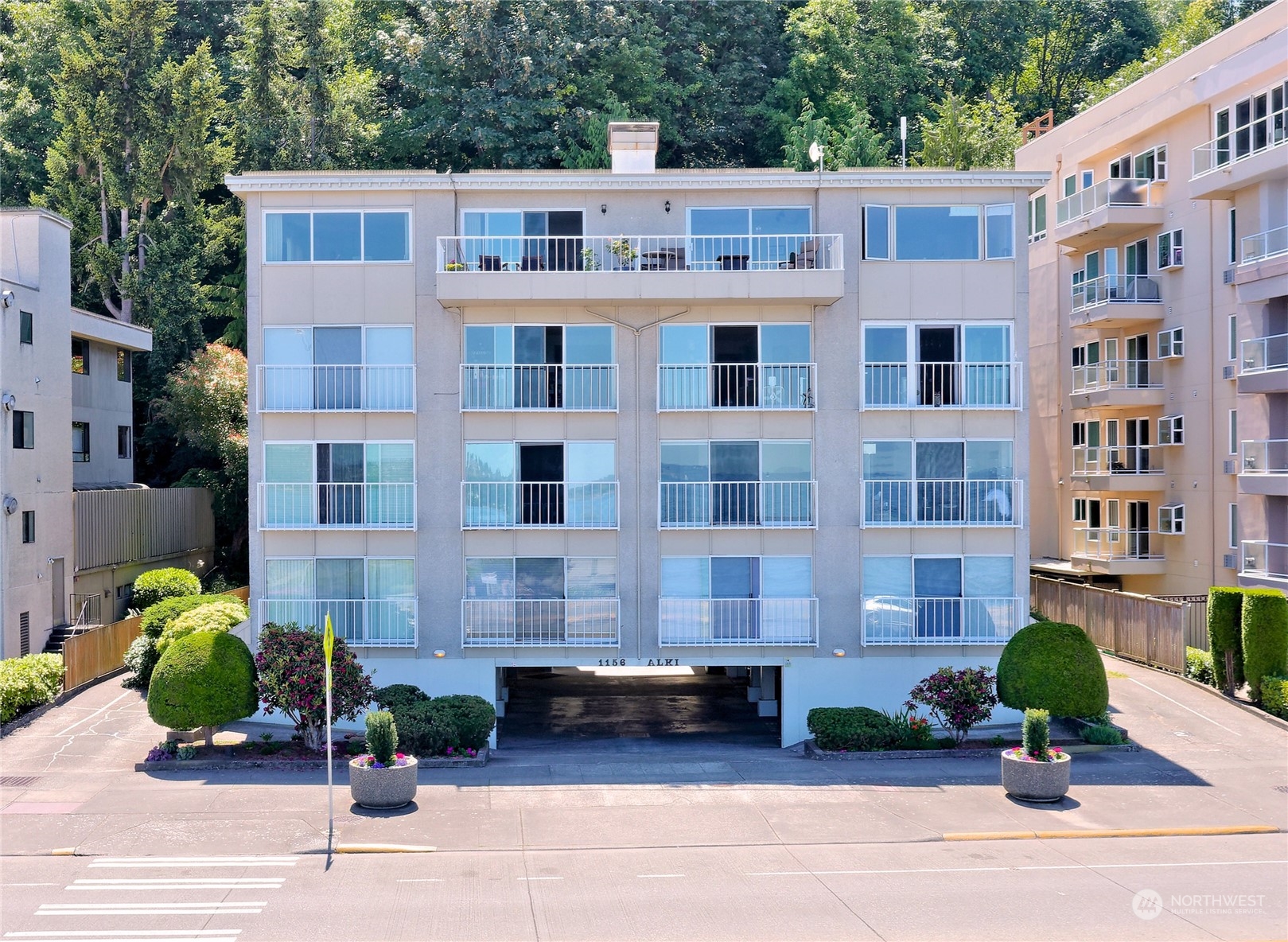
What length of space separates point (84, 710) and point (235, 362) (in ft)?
56.1

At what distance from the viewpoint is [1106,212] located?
37.2 m

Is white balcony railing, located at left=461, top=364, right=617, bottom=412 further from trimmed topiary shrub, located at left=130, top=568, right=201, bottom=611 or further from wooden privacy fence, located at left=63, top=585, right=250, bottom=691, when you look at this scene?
trimmed topiary shrub, located at left=130, top=568, right=201, bottom=611

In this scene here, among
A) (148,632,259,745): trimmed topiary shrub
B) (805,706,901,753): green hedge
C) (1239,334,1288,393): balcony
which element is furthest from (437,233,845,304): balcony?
(1239,334,1288,393): balcony

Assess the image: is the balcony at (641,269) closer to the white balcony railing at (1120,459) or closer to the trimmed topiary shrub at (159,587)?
the trimmed topiary shrub at (159,587)

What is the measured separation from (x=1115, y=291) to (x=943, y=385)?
49.7ft

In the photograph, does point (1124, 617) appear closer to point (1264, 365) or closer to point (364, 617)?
point (1264, 365)

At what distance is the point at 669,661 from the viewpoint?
26.6 meters

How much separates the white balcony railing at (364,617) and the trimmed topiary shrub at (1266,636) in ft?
65.2

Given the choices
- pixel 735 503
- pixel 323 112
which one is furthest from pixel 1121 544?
pixel 323 112

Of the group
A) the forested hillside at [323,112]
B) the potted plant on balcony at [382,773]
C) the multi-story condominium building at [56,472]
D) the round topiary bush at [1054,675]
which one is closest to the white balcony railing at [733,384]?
the round topiary bush at [1054,675]

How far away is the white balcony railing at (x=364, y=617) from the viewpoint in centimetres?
2645

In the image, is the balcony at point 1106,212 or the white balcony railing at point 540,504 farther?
the balcony at point 1106,212

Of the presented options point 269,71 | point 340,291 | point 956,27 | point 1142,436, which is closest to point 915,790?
point 340,291

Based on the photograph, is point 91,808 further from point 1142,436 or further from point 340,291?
point 1142,436
